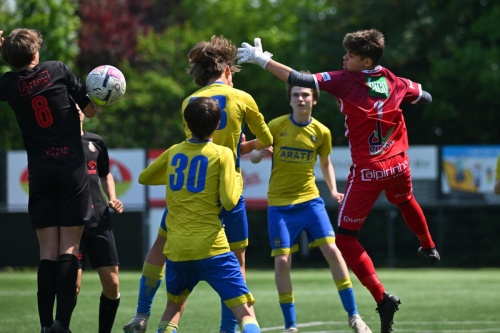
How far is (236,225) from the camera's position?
25.1ft

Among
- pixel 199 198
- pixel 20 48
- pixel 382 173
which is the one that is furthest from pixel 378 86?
pixel 20 48

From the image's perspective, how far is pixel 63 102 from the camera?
744 centimetres

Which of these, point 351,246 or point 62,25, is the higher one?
point 62,25

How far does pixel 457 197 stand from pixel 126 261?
8.15m

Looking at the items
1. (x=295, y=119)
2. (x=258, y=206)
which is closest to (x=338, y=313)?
(x=295, y=119)

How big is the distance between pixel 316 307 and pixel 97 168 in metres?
4.60

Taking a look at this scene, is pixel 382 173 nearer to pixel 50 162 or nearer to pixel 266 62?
Answer: pixel 266 62

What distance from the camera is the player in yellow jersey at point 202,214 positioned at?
21.6 ft

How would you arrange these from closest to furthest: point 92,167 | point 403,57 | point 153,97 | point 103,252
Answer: point 103,252 → point 92,167 → point 403,57 → point 153,97

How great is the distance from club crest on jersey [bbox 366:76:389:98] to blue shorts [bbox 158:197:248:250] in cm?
138

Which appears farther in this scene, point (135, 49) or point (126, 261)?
point (135, 49)


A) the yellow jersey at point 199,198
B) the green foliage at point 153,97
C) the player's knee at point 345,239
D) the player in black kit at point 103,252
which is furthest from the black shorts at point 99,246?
the green foliage at point 153,97

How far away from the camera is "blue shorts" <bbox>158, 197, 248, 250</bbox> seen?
7613 millimetres

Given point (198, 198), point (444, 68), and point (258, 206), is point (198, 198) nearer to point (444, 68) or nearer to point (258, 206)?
point (258, 206)
